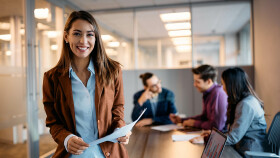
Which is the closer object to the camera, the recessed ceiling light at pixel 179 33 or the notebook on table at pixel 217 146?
the notebook on table at pixel 217 146

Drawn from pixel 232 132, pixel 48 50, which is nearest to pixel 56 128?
pixel 232 132

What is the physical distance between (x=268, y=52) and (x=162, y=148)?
287 centimetres

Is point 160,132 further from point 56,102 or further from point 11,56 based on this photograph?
point 11,56

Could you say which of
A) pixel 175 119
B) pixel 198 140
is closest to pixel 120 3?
pixel 175 119

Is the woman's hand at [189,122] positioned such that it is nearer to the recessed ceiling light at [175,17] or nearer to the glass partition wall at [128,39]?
the glass partition wall at [128,39]

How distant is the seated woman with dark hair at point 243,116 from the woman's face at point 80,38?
4.17 feet

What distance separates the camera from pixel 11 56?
2967 millimetres

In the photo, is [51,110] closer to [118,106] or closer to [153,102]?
[118,106]

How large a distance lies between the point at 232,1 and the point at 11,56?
4071 millimetres

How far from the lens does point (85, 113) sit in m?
1.02

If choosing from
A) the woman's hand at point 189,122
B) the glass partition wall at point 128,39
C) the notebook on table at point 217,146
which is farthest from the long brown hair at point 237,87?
the glass partition wall at point 128,39

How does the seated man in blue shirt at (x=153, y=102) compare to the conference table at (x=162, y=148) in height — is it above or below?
above

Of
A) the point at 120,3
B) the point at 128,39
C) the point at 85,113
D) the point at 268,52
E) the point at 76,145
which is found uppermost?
the point at 120,3

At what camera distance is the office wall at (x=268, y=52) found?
3439 mm
